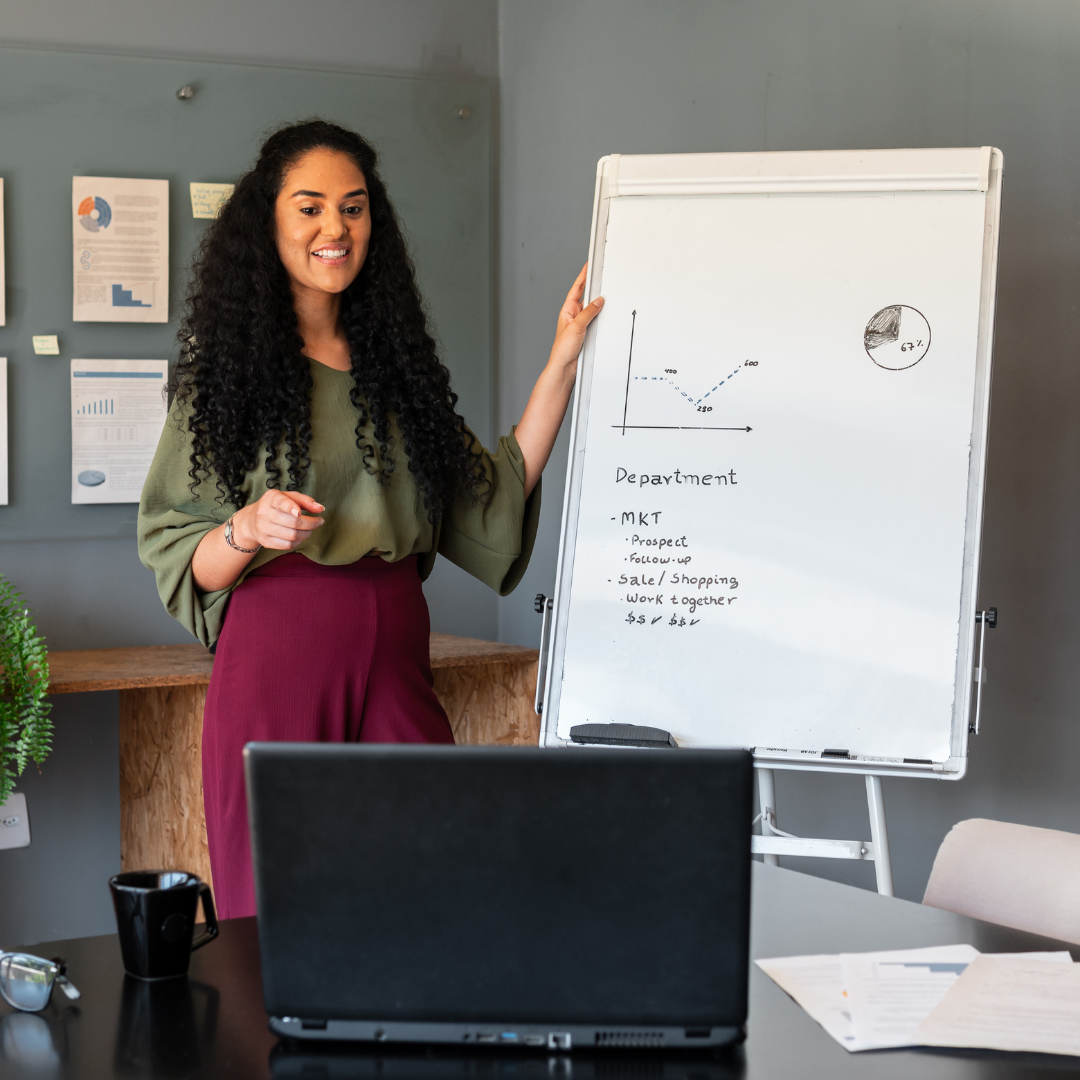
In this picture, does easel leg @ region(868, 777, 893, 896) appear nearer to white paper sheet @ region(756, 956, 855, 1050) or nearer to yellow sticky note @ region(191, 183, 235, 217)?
white paper sheet @ region(756, 956, 855, 1050)

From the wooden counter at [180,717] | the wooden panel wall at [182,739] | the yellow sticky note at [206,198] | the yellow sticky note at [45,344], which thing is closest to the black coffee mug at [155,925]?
the wooden counter at [180,717]

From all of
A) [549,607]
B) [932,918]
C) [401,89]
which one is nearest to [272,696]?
[549,607]

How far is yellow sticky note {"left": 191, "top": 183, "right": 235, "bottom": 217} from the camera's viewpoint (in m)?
2.78

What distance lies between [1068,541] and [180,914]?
163 cm

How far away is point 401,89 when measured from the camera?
299 centimetres

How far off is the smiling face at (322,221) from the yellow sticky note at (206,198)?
117 centimetres

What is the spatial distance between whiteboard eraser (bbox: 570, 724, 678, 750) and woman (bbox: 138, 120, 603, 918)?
226 millimetres

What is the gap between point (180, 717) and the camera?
2531 mm

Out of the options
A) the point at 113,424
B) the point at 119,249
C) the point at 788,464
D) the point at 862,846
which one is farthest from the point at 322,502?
the point at 119,249

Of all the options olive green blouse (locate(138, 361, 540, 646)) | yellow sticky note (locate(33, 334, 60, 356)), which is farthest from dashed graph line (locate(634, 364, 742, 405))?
yellow sticky note (locate(33, 334, 60, 356))

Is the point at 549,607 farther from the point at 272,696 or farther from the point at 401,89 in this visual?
the point at 401,89

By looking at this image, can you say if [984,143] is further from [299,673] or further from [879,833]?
[299,673]

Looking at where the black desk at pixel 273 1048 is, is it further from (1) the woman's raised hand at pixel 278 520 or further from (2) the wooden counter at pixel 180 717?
(2) the wooden counter at pixel 180 717

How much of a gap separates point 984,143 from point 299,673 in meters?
1.51
